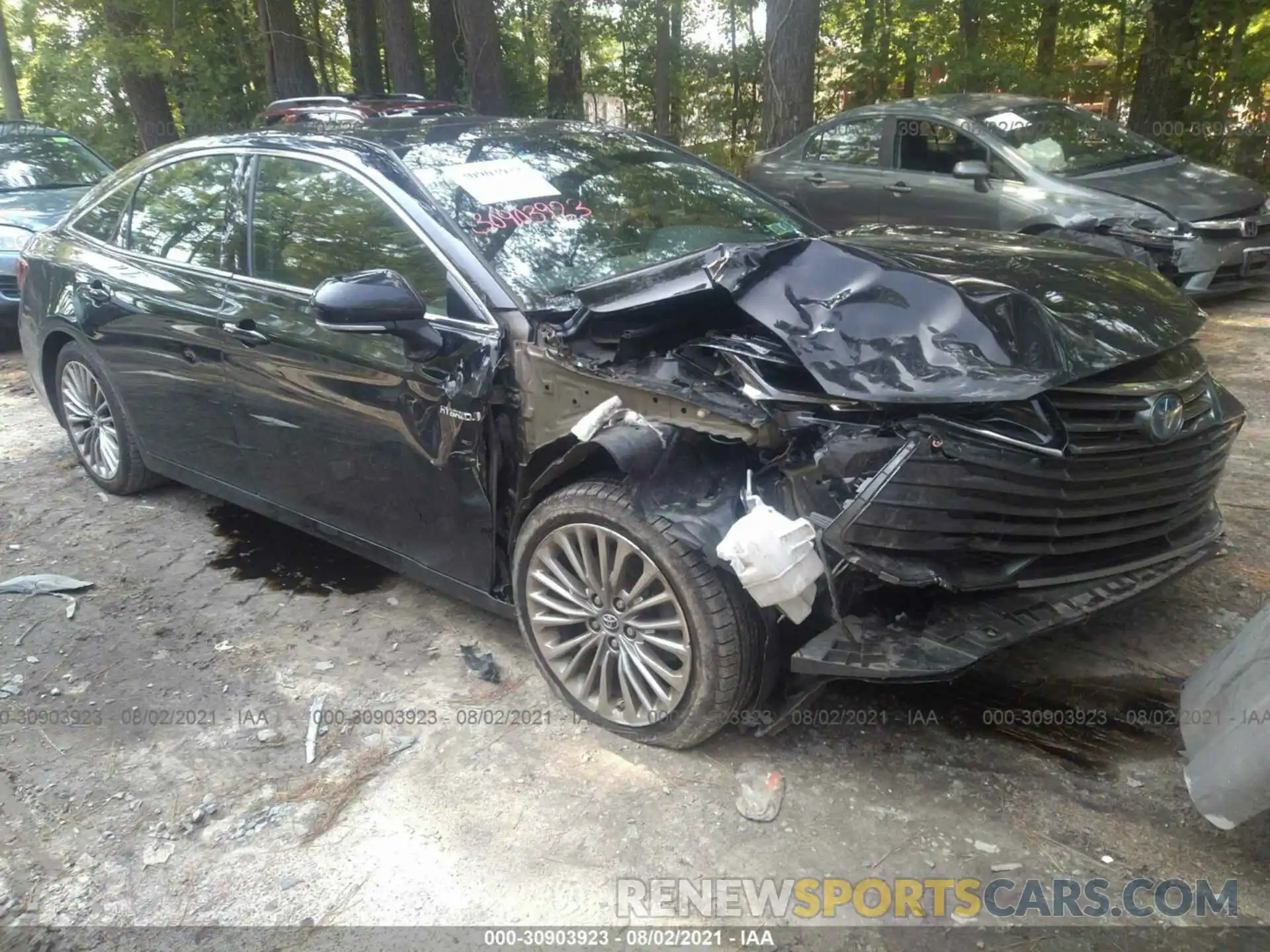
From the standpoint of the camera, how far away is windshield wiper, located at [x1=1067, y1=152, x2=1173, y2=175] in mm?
7387

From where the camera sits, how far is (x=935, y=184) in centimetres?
784

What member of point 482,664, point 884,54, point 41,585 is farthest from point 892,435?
point 884,54

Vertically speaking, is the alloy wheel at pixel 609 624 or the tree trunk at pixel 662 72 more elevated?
the tree trunk at pixel 662 72

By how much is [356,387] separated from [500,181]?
865 mm

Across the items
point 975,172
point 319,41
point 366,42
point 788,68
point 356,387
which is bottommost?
point 356,387

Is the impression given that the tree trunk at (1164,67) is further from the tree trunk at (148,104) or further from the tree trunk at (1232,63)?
the tree trunk at (148,104)

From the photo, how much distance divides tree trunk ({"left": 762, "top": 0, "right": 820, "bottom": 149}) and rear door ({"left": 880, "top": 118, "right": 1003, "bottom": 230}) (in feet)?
5.58

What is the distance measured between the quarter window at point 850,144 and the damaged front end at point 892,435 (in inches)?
230

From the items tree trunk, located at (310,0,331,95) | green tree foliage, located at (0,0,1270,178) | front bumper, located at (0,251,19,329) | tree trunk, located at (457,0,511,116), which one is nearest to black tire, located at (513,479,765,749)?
front bumper, located at (0,251,19,329)

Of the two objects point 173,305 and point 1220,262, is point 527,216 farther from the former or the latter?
point 1220,262

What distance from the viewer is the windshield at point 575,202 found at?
3.25m

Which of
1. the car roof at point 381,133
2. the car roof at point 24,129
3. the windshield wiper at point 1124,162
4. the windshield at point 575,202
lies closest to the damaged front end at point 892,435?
the windshield at point 575,202

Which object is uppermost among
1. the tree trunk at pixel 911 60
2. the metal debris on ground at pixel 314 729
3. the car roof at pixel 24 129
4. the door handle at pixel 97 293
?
A: the tree trunk at pixel 911 60

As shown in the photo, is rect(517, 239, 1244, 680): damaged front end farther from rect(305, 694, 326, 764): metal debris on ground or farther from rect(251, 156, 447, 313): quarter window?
rect(305, 694, 326, 764): metal debris on ground
